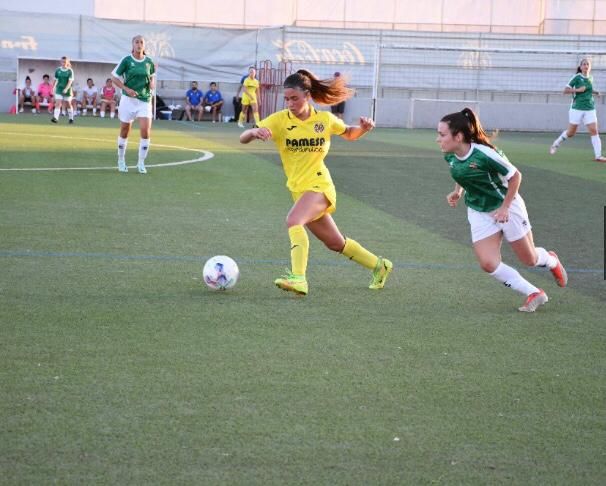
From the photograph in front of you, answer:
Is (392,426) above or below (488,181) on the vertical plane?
below

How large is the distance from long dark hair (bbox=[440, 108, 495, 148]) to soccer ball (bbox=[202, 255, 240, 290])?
1.76m

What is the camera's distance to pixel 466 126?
7223mm

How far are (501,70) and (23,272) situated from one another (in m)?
35.0

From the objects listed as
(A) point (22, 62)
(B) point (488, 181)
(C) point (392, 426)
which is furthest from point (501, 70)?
(C) point (392, 426)

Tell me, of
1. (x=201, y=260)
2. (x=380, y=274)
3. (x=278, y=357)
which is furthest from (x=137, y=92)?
(x=278, y=357)

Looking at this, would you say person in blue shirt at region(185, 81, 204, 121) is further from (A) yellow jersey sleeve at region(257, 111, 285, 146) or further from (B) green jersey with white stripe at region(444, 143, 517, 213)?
(B) green jersey with white stripe at region(444, 143, 517, 213)

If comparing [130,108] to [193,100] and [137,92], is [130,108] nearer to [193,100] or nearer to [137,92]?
[137,92]

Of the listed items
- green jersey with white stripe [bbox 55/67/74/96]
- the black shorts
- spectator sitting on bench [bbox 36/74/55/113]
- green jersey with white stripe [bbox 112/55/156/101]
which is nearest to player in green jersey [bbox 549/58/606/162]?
green jersey with white stripe [bbox 112/55/156/101]

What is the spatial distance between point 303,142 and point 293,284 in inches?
43.1

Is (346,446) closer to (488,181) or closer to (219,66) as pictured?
(488,181)

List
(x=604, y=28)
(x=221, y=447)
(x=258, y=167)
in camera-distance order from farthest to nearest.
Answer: (x=604, y=28)
(x=258, y=167)
(x=221, y=447)

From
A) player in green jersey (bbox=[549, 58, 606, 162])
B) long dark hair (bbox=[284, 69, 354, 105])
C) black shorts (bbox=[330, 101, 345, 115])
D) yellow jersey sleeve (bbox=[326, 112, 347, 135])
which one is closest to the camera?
Result: long dark hair (bbox=[284, 69, 354, 105])

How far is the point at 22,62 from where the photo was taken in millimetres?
39500

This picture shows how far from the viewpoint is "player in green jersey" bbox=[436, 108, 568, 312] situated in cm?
722
